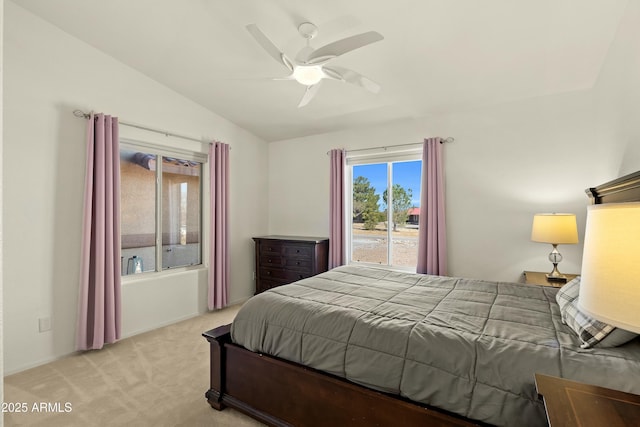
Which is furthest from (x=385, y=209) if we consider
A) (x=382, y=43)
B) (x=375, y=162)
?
(x=382, y=43)

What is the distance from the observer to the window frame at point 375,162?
397cm

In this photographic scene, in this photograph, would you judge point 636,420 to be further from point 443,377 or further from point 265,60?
point 265,60

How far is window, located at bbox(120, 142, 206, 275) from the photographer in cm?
350

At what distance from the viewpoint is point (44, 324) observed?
2744mm

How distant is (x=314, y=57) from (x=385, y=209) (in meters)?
2.47

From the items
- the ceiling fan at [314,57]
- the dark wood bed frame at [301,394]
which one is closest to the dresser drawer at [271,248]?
the dark wood bed frame at [301,394]

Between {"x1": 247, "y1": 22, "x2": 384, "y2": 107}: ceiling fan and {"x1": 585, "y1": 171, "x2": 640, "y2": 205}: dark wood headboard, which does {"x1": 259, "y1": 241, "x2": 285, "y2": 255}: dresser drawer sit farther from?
{"x1": 585, "y1": 171, "x2": 640, "y2": 205}: dark wood headboard

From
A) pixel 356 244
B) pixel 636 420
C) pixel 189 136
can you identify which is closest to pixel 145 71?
pixel 189 136

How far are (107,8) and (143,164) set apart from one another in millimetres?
1560

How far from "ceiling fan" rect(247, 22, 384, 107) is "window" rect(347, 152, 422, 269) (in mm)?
1748

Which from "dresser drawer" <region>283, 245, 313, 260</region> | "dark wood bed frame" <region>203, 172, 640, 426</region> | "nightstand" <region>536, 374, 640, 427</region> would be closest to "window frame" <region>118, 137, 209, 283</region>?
"dresser drawer" <region>283, 245, 313, 260</region>

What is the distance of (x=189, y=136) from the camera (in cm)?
388

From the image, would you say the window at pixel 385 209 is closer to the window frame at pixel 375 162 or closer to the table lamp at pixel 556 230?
the window frame at pixel 375 162

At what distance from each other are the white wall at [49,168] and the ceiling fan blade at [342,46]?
2.24 meters
